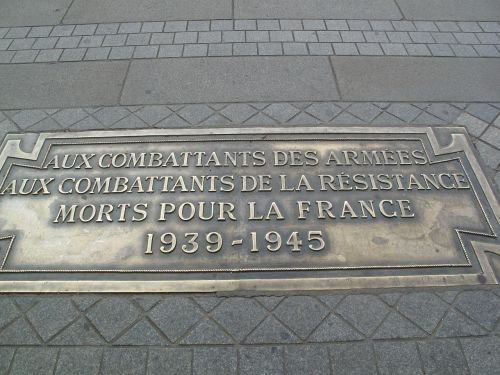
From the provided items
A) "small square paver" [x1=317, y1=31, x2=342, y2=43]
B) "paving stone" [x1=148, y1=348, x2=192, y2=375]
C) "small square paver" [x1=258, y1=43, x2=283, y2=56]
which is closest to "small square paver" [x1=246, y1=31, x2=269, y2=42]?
"small square paver" [x1=258, y1=43, x2=283, y2=56]

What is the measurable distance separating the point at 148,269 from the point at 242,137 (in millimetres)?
1400

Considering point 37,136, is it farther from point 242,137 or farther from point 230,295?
point 230,295

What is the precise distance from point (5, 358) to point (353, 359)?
2.10 m

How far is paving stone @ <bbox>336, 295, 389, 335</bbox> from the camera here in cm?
236

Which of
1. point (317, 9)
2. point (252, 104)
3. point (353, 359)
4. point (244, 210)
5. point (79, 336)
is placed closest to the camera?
point (353, 359)

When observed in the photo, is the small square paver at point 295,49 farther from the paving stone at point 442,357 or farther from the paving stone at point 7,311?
the paving stone at point 7,311

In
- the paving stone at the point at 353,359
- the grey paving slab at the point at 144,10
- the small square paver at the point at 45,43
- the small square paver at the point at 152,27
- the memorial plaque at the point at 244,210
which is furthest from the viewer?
the grey paving slab at the point at 144,10

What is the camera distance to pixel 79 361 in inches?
87.7

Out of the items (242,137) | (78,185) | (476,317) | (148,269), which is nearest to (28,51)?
(78,185)

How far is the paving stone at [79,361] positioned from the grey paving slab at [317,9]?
3.97 metres

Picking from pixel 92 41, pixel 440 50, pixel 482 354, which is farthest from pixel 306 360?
pixel 92 41

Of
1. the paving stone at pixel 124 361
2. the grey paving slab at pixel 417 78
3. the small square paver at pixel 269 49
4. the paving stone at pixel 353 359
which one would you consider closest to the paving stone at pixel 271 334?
the paving stone at pixel 353 359

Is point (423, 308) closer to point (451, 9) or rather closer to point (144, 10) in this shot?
point (451, 9)

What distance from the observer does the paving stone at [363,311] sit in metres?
2.36
